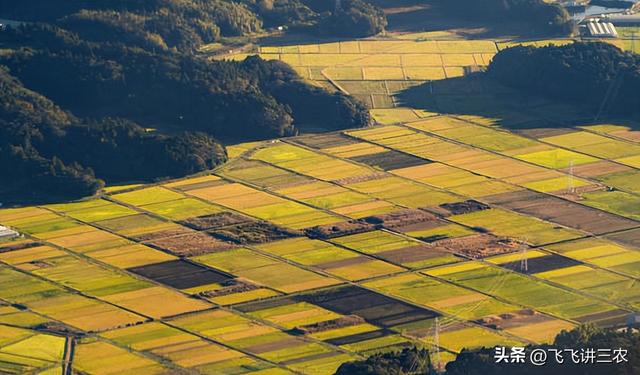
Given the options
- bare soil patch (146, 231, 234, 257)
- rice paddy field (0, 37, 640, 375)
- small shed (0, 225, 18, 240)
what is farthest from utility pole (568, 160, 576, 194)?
small shed (0, 225, 18, 240)

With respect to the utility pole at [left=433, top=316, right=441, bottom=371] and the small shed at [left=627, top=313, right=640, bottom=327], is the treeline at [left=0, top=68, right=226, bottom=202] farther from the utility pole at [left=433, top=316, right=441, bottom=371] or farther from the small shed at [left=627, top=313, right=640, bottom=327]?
the small shed at [left=627, top=313, right=640, bottom=327]

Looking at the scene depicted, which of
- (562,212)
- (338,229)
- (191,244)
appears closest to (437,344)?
(338,229)

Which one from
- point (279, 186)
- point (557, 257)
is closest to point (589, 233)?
point (557, 257)

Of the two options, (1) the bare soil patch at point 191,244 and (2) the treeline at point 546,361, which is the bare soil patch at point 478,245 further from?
(2) the treeline at point 546,361

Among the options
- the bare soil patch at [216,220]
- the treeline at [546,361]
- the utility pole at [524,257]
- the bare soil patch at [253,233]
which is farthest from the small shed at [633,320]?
the bare soil patch at [216,220]

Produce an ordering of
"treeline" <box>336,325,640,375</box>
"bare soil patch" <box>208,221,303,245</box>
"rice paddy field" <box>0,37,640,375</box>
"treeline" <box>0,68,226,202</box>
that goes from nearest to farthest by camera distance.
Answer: "treeline" <box>336,325,640,375</box>
"rice paddy field" <box>0,37,640,375</box>
"bare soil patch" <box>208,221,303,245</box>
"treeline" <box>0,68,226,202</box>

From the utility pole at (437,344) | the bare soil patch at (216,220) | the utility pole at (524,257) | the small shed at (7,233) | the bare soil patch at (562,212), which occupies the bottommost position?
the utility pole at (437,344)
